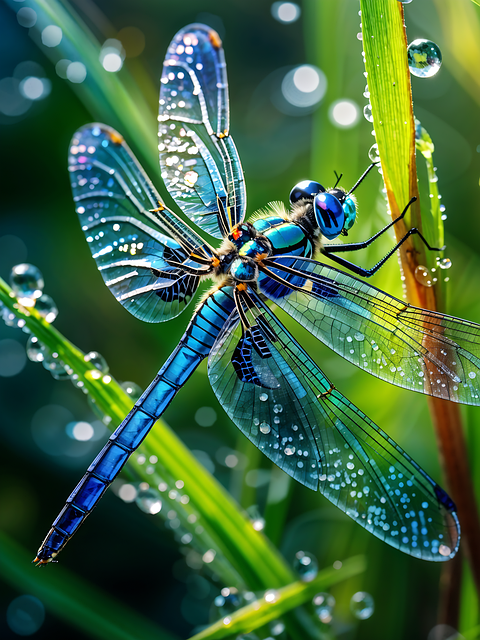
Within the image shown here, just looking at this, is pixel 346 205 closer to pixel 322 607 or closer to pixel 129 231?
pixel 129 231

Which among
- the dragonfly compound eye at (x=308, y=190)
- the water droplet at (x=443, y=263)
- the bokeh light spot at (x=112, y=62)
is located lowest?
the water droplet at (x=443, y=263)

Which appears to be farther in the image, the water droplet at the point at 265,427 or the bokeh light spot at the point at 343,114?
the bokeh light spot at the point at 343,114

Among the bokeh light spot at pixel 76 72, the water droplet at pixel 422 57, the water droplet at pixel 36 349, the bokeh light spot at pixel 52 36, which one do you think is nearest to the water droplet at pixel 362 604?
the water droplet at pixel 36 349

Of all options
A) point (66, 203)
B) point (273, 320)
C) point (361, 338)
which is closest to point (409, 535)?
point (361, 338)

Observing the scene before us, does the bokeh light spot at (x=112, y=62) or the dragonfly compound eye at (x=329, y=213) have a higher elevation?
Answer: the bokeh light spot at (x=112, y=62)

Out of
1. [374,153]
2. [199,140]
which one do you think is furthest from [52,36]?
[374,153]

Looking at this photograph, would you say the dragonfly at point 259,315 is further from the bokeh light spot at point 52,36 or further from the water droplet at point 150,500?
the bokeh light spot at point 52,36

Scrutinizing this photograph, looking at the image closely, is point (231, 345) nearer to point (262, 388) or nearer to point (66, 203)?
point (262, 388)
